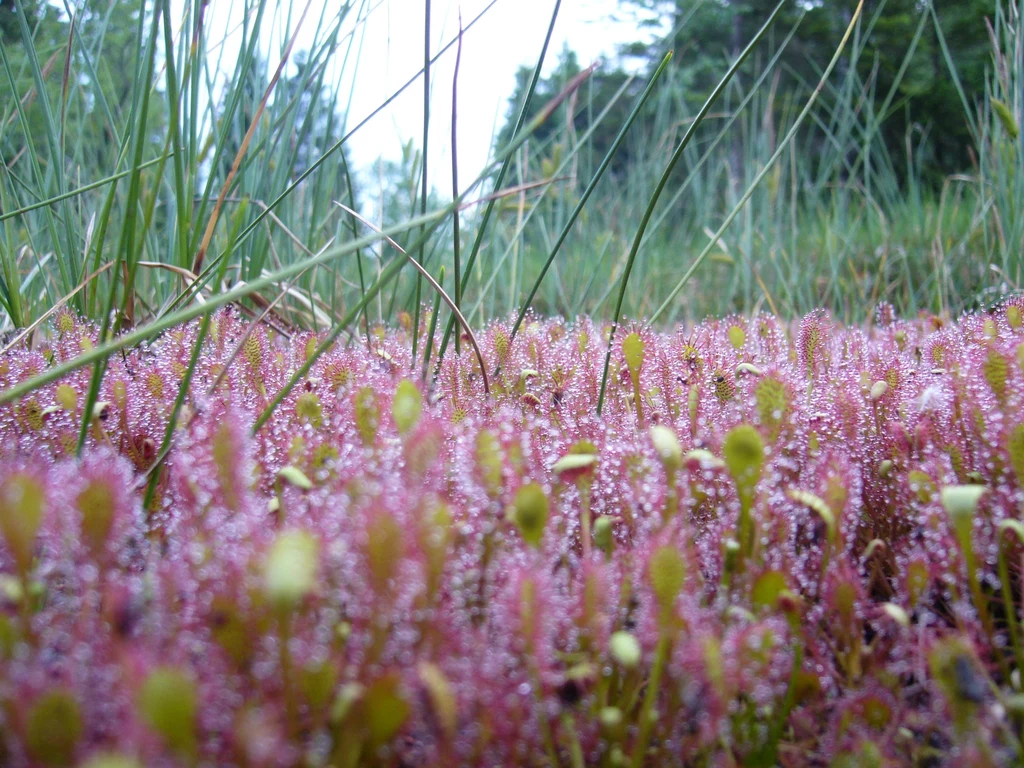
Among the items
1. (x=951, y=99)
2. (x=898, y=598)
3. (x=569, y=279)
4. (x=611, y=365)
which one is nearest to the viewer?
(x=898, y=598)

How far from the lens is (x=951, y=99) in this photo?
1036 centimetres

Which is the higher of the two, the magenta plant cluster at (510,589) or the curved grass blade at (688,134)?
the curved grass blade at (688,134)

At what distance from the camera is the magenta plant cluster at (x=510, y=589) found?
44 centimetres

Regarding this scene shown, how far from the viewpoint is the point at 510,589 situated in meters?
0.53

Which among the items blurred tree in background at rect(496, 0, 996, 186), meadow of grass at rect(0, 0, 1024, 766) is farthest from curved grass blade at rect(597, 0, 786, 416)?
blurred tree in background at rect(496, 0, 996, 186)

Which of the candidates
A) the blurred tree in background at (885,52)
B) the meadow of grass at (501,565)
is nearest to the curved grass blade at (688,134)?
the meadow of grass at (501,565)

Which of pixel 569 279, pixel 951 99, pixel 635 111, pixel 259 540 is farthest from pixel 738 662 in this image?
pixel 951 99

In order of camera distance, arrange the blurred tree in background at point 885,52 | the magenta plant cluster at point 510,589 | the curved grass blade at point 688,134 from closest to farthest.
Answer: the magenta plant cluster at point 510,589, the curved grass blade at point 688,134, the blurred tree in background at point 885,52

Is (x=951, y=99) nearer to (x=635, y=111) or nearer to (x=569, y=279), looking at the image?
(x=569, y=279)

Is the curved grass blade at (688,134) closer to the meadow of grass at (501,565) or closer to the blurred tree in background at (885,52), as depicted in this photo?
the meadow of grass at (501,565)

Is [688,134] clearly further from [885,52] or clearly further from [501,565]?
[885,52]

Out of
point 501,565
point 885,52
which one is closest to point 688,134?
point 501,565

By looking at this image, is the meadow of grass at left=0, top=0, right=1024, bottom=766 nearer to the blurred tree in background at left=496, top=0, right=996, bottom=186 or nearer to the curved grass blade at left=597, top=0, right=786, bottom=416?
the curved grass blade at left=597, top=0, right=786, bottom=416

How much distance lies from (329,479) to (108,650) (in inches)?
11.3
